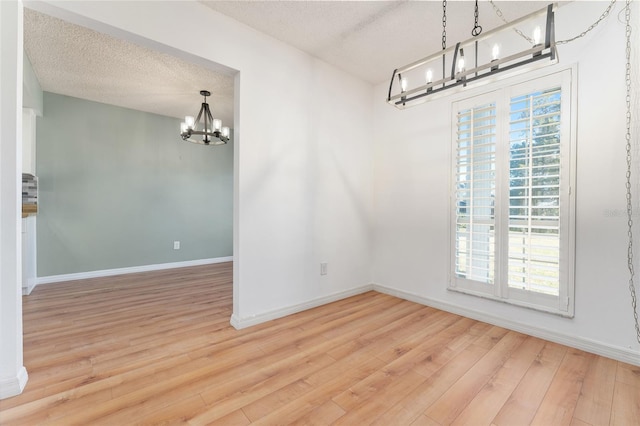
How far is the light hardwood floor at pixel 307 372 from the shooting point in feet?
4.97

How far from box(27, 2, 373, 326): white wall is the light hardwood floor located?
519 mm

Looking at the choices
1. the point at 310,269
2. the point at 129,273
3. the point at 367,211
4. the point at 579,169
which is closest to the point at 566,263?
the point at 579,169

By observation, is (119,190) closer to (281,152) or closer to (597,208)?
(281,152)

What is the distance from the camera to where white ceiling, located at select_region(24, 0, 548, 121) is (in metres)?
2.37

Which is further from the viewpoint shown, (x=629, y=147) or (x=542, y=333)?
(x=542, y=333)

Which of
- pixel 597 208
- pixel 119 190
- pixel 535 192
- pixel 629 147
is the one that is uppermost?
pixel 629 147

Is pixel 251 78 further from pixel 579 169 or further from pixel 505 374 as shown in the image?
pixel 505 374

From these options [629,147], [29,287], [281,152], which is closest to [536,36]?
[629,147]

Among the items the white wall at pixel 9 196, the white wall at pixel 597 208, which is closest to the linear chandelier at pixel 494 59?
the white wall at pixel 597 208

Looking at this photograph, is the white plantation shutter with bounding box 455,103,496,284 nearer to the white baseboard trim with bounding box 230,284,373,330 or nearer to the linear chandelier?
the linear chandelier

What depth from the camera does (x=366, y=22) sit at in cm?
255

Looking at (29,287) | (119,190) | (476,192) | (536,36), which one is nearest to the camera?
(536,36)

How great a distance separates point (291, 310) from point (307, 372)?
1076mm

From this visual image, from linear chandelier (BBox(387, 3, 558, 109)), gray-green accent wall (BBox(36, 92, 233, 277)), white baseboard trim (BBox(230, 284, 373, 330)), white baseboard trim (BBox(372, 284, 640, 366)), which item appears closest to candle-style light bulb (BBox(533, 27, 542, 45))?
linear chandelier (BBox(387, 3, 558, 109))
